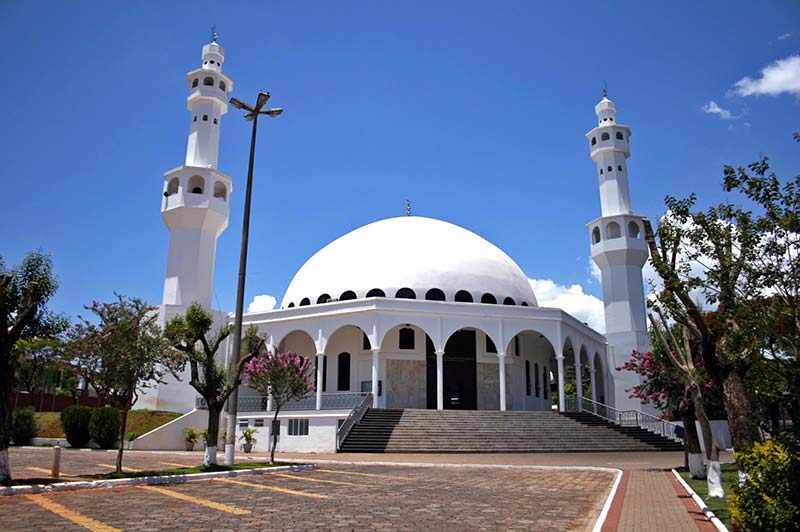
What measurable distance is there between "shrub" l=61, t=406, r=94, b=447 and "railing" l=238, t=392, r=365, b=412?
7.15m

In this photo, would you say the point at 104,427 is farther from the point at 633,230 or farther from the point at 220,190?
the point at 633,230

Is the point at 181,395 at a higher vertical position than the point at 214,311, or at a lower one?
lower

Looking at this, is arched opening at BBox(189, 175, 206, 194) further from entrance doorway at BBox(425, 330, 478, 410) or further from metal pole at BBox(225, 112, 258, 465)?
metal pole at BBox(225, 112, 258, 465)

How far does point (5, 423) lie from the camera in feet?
41.7

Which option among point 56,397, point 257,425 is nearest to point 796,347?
point 257,425

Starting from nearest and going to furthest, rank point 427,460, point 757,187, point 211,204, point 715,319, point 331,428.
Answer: point 757,187, point 715,319, point 427,460, point 331,428, point 211,204

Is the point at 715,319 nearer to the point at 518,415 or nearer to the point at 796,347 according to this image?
the point at 796,347

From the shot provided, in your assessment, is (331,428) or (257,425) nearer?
(331,428)

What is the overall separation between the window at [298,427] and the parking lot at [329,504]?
498 inches

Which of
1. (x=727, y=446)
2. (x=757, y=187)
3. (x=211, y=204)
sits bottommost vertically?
(x=727, y=446)

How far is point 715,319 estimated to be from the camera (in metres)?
11.6

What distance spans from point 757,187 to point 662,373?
10286 millimetres

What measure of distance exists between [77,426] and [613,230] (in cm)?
3309

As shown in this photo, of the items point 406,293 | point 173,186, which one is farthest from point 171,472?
point 173,186
